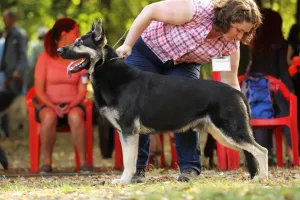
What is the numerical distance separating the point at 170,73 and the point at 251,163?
1.17 m

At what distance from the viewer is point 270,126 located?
1155 centimetres

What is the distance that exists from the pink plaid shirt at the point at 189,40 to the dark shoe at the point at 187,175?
1.06 metres

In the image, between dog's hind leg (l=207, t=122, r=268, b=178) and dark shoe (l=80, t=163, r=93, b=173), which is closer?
dog's hind leg (l=207, t=122, r=268, b=178)

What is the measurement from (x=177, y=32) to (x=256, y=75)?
12.2 feet

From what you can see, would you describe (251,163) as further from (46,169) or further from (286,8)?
(286,8)

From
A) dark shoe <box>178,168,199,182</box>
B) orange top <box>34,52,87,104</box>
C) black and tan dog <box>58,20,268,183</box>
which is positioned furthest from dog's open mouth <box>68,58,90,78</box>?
orange top <box>34,52,87,104</box>

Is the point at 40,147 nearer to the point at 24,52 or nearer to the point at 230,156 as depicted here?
the point at 230,156

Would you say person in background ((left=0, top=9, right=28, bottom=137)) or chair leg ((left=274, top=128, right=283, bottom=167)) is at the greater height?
person in background ((left=0, top=9, right=28, bottom=137))

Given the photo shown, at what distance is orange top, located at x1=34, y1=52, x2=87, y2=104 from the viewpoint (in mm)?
11711

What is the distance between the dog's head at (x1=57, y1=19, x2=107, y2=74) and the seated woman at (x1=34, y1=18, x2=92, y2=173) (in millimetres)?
3457

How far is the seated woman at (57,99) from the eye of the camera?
1156 centimetres

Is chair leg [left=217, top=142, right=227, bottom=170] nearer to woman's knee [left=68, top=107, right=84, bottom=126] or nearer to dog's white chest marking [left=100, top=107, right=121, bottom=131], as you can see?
woman's knee [left=68, top=107, right=84, bottom=126]

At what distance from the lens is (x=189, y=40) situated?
823 centimetres

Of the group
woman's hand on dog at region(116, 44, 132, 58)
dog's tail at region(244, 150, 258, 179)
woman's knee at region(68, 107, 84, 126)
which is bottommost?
dog's tail at region(244, 150, 258, 179)
